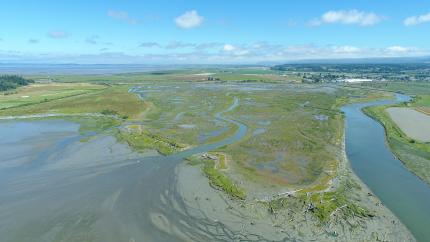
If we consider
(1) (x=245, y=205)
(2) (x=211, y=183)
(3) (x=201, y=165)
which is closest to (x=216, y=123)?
(3) (x=201, y=165)

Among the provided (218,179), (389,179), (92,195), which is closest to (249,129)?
(218,179)

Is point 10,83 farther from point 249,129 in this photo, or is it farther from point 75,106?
point 249,129

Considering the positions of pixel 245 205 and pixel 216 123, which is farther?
pixel 216 123

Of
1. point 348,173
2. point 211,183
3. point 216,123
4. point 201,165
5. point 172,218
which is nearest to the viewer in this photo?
point 172,218

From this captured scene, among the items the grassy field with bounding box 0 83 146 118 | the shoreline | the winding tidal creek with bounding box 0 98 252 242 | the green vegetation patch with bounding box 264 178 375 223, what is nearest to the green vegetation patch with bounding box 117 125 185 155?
the winding tidal creek with bounding box 0 98 252 242

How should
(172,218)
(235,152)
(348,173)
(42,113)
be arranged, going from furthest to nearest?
(42,113), (235,152), (348,173), (172,218)

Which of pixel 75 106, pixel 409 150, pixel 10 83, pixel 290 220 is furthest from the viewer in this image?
pixel 10 83

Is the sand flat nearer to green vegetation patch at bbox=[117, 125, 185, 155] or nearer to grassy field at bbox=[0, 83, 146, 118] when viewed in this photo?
green vegetation patch at bbox=[117, 125, 185, 155]

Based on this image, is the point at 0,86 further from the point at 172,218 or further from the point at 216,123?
the point at 172,218
